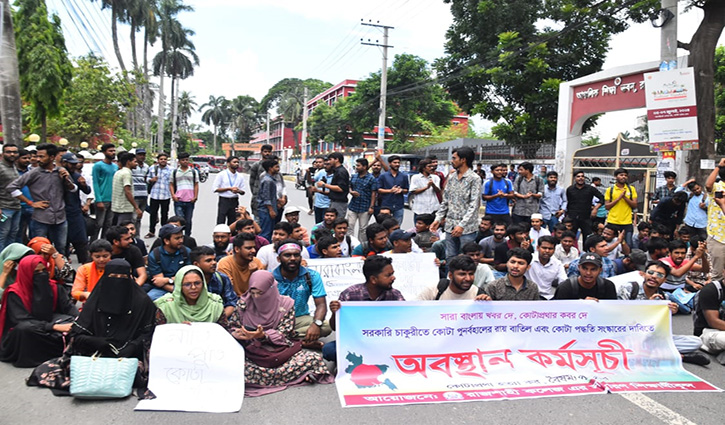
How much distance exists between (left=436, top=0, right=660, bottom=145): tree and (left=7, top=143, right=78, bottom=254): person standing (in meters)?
18.9

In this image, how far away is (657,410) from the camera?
12.5 ft

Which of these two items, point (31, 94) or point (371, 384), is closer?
point (371, 384)

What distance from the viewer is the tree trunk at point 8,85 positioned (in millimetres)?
9758

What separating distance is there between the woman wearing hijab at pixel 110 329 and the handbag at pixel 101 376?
5.5 inches

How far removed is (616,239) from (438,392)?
19.0ft

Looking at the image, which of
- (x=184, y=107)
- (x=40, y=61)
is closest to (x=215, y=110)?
(x=184, y=107)

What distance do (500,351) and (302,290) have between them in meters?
1.84

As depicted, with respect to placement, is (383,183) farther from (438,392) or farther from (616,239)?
(438,392)

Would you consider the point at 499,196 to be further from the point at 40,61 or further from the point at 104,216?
the point at 40,61

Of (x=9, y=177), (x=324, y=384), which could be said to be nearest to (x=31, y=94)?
(x=9, y=177)

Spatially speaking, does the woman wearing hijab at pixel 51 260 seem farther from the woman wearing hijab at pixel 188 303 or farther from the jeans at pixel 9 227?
the jeans at pixel 9 227

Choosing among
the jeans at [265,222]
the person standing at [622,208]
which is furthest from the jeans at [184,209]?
the person standing at [622,208]

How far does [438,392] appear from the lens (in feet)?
13.1

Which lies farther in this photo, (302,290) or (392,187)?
(392,187)
